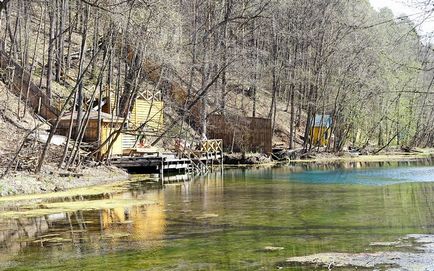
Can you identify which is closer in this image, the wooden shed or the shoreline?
the shoreline

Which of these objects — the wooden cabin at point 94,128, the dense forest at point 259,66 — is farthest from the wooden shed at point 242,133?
the wooden cabin at point 94,128

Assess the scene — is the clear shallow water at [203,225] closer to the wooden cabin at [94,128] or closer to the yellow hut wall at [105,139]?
the yellow hut wall at [105,139]

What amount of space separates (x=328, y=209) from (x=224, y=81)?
96.0 feet

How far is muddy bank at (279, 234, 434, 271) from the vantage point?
31.0 feet

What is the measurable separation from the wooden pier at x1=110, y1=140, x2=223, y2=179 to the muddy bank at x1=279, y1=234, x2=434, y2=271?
2198 cm

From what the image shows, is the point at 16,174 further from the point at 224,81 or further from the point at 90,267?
→ the point at 224,81

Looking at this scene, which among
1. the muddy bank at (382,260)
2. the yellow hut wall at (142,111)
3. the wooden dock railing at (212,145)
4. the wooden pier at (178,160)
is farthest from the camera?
the wooden dock railing at (212,145)

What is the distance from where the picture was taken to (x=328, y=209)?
56.1 ft

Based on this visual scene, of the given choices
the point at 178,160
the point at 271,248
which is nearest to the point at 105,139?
the point at 178,160

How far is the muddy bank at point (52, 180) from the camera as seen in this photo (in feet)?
73.2

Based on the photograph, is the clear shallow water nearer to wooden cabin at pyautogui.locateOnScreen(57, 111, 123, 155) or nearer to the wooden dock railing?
wooden cabin at pyautogui.locateOnScreen(57, 111, 123, 155)

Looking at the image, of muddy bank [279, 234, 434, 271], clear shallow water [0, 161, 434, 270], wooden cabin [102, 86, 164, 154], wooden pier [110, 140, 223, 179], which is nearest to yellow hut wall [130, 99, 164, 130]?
wooden cabin [102, 86, 164, 154]

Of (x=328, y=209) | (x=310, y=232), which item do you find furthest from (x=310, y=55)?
(x=310, y=232)

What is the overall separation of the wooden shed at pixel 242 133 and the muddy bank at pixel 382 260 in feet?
111
